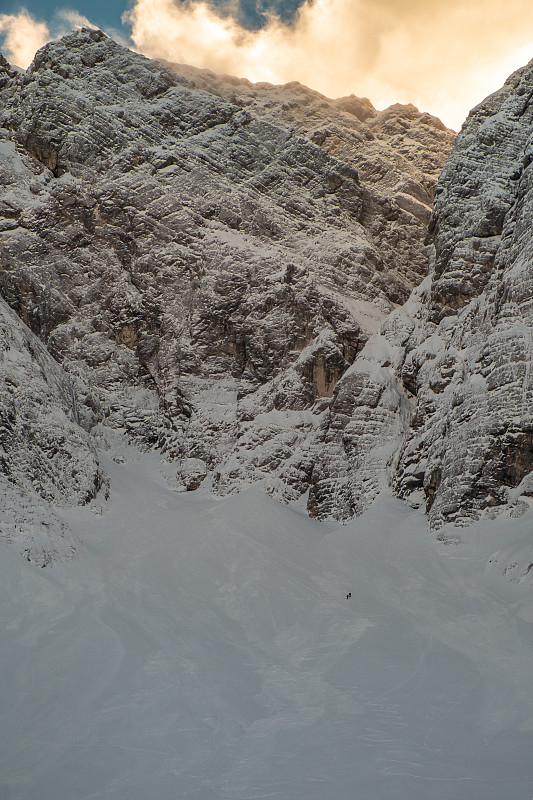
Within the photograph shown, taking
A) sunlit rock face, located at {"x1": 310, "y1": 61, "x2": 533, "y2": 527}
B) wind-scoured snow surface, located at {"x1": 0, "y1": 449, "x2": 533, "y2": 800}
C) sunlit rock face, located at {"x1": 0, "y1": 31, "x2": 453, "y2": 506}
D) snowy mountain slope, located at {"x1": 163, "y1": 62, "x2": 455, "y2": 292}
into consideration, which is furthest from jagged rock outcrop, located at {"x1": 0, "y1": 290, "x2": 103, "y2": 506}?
snowy mountain slope, located at {"x1": 163, "y1": 62, "x2": 455, "y2": 292}

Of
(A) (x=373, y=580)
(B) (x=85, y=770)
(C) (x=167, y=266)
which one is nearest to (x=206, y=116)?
(C) (x=167, y=266)

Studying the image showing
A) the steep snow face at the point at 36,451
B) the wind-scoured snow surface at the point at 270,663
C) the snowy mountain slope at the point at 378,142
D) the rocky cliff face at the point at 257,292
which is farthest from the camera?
the snowy mountain slope at the point at 378,142

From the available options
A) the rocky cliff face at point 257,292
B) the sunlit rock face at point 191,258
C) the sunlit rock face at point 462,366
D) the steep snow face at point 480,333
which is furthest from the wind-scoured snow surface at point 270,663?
the sunlit rock face at point 191,258

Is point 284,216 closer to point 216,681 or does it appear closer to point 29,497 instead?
point 29,497

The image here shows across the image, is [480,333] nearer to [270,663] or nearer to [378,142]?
[270,663]

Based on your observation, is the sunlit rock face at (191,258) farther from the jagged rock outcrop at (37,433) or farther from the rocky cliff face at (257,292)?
the jagged rock outcrop at (37,433)
